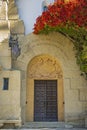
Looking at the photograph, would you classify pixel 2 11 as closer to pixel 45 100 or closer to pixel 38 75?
pixel 38 75

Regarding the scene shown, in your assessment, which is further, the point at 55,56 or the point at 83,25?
the point at 55,56

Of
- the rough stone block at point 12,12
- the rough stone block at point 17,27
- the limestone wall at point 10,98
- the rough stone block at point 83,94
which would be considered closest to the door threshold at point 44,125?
the limestone wall at point 10,98

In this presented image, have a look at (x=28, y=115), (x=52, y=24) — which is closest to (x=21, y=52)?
(x=52, y=24)

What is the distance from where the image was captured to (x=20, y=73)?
15.0 metres

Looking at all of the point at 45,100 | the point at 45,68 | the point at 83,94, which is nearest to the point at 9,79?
the point at 45,68

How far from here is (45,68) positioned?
16.1 metres

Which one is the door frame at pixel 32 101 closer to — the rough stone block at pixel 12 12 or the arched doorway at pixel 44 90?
the arched doorway at pixel 44 90

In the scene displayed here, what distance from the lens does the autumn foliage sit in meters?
14.4

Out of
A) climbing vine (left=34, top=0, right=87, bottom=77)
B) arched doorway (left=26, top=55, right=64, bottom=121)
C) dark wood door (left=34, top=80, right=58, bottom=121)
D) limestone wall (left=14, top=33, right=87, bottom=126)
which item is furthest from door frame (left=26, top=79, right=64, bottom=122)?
climbing vine (left=34, top=0, right=87, bottom=77)

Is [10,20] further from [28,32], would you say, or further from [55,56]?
[55,56]

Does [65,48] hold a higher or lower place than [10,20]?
lower

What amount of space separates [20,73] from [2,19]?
3062mm

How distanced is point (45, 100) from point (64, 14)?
470 centimetres

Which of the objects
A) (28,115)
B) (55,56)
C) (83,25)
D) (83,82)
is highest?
(83,25)
